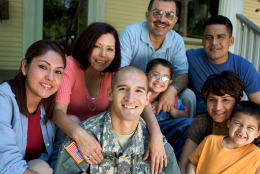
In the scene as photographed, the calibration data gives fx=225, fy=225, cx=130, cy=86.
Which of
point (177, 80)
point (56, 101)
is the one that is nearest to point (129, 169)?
point (56, 101)

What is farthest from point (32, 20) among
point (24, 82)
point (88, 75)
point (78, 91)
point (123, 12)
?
point (24, 82)

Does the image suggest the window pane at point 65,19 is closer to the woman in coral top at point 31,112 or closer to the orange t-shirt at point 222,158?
the woman in coral top at point 31,112

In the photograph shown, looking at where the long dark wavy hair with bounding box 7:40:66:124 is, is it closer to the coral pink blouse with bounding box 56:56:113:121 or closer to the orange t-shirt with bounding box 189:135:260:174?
the coral pink blouse with bounding box 56:56:113:121

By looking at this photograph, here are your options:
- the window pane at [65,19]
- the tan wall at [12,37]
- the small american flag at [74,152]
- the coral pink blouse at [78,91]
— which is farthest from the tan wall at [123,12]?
the small american flag at [74,152]

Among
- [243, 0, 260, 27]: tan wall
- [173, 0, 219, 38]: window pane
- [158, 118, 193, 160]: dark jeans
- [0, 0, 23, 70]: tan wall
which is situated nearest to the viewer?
[158, 118, 193, 160]: dark jeans

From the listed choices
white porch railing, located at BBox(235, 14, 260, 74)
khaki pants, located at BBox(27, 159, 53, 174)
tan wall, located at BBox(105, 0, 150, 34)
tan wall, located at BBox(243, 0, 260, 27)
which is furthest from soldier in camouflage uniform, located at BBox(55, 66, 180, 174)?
tan wall, located at BBox(243, 0, 260, 27)

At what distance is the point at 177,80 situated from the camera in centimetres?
304

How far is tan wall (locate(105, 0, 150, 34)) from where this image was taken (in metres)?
5.80

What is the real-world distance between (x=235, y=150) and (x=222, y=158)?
0.44 feet

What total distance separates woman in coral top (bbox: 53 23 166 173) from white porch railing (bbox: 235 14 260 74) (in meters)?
3.09

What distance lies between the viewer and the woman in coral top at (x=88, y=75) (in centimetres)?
213

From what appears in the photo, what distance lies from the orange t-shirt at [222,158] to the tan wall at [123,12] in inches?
176

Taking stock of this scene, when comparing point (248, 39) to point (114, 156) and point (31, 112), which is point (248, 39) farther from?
point (31, 112)

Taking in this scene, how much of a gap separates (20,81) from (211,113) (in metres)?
1.76
